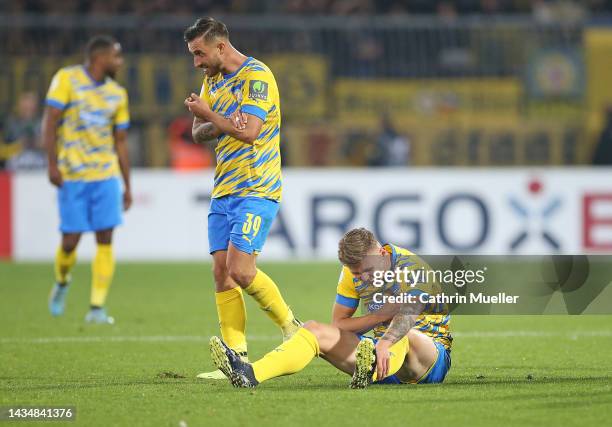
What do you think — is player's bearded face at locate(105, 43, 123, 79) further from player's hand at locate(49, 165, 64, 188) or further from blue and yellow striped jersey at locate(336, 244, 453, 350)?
blue and yellow striped jersey at locate(336, 244, 453, 350)

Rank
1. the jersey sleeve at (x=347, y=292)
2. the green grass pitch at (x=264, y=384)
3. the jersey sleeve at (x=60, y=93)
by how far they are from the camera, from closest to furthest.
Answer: the green grass pitch at (x=264, y=384)
the jersey sleeve at (x=347, y=292)
the jersey sleeve at (x=60, y=93)

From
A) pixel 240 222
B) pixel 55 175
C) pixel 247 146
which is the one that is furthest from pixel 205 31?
pixel 55 175

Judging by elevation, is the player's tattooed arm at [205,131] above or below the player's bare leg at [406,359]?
above

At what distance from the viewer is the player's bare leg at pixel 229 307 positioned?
270 inches

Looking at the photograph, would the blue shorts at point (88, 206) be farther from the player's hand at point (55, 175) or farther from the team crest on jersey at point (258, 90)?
the team crest on jersey at point (258, 90)

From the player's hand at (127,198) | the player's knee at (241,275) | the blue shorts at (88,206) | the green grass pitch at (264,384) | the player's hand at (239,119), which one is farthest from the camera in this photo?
the player's hand at (127,198)

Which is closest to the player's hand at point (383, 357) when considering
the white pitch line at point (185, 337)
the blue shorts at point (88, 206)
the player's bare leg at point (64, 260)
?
the white pitch line at point (185, 337)

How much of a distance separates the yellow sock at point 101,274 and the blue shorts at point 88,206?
21 cm

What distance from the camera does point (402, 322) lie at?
19.7ft

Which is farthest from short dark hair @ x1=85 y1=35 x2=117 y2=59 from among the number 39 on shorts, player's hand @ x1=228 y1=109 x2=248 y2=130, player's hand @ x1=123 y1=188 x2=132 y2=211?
the number 39 on shorts

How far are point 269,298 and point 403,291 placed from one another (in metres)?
1.06

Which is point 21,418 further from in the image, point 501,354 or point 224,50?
point 501,354

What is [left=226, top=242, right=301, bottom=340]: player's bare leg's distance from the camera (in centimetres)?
664

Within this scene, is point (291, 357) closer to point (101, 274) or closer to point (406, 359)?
point (406, 359)
